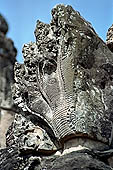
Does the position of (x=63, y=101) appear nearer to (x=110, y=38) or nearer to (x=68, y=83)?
(x=68, y=83)

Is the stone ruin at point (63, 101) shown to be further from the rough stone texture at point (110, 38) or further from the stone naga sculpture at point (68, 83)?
the rough stone texture at point (110, 38)

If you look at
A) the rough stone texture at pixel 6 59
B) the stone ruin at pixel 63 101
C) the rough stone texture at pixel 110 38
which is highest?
the rough stone texture at pixel 6 59

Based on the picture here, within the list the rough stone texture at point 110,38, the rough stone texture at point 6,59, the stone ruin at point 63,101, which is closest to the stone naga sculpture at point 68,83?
the stone ruin at point 63,101

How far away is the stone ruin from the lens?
9.31 ft

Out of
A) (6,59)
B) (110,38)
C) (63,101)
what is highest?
(6,59)

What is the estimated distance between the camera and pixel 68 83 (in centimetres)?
304

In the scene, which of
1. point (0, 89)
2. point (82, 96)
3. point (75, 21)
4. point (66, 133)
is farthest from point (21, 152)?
point (0, 89)

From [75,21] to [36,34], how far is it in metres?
0.35

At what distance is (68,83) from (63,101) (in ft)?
0.40

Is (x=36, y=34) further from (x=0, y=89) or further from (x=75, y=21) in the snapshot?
(x=0, y=89)

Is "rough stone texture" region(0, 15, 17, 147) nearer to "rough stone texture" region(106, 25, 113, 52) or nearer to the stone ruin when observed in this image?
"rough stone texture" region(106, 25, 113, 52)

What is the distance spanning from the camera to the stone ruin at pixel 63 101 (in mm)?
2838

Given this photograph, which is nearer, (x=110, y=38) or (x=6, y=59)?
(x=110, y=38)

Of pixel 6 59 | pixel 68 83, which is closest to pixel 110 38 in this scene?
pixel 68 83
